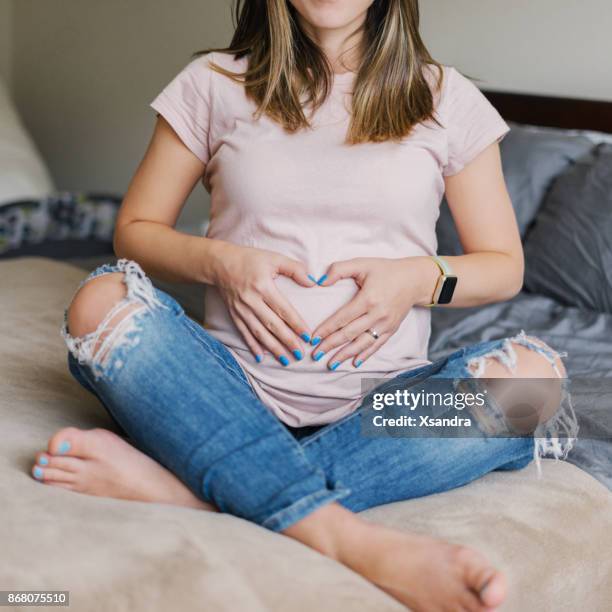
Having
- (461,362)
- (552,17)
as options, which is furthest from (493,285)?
(552,17)

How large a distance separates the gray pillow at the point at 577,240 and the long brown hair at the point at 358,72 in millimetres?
731

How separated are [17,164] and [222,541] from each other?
248cm

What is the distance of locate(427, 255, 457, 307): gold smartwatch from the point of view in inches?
51.5

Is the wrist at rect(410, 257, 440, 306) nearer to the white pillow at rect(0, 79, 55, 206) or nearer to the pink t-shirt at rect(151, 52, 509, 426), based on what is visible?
Answer: the pink t-shirt at rect(151, 52, 509, 426)

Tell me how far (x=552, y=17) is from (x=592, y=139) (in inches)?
17.3

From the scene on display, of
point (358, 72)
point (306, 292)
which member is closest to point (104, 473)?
point (306, 292)

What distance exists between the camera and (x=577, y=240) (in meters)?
2.04

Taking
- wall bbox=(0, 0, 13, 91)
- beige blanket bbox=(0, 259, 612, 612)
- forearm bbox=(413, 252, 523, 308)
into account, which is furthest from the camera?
wall bbox=(0, 0, 13, 91)

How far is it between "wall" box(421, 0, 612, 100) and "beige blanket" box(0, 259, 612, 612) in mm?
1509

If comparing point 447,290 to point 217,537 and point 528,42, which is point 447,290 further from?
point 528,42

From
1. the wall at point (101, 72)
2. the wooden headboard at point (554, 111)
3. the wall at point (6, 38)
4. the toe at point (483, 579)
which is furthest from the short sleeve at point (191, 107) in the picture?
the wall at point (6, 38)

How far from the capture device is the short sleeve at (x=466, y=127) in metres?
1.41

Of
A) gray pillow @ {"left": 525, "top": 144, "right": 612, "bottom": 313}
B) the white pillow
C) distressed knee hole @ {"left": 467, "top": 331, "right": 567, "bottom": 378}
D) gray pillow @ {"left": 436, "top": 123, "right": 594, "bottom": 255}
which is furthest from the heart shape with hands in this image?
the white pillow

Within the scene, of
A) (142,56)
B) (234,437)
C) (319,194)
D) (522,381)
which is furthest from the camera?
(142,56)
